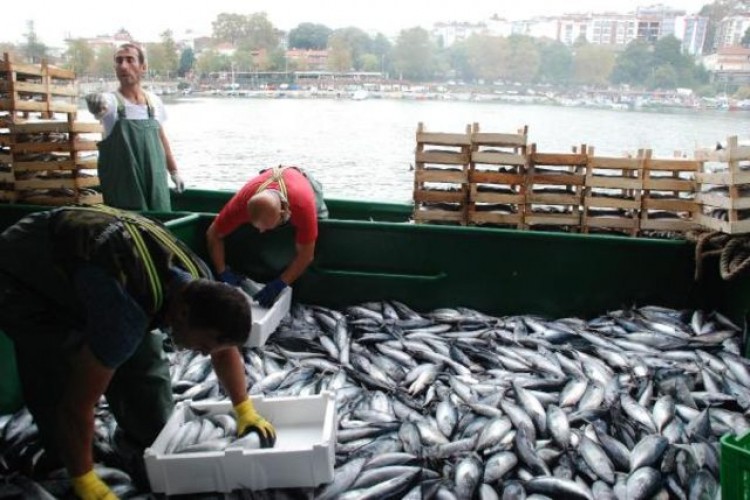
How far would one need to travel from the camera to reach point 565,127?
84.8 ft

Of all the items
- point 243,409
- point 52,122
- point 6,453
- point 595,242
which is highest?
point 52,122

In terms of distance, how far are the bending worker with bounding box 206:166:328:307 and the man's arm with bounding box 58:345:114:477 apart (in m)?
1.92

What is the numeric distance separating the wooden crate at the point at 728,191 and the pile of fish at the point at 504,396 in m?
0.70

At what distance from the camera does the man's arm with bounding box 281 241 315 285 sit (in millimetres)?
4395

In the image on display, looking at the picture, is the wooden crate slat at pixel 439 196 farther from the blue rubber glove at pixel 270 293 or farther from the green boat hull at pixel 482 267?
the blue rubber glove at pixel 270 293

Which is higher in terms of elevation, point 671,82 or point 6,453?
point 671,82

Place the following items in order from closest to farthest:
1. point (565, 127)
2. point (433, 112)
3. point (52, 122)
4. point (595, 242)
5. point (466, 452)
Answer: point (466, 452)
point (595, 242)
point (52, 122)
point (565, 127)
point (433, 112)

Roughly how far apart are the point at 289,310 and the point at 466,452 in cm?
209

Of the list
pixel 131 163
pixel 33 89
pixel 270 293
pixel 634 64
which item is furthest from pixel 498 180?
pixel 634 64

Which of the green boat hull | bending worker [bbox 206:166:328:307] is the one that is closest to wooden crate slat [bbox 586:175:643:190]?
the green boat hull

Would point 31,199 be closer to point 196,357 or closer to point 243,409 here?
point 196,357

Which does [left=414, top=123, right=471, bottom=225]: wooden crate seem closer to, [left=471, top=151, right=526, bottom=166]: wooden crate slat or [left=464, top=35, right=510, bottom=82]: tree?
[left=471, top=151, right=526, bottom=166]: wooden crate slat

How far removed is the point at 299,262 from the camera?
443 cm

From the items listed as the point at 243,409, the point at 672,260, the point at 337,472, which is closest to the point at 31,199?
the point at 243,409
